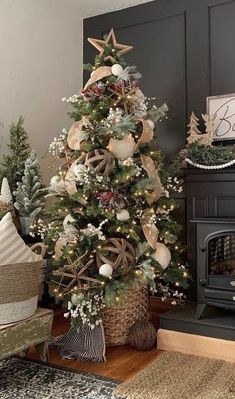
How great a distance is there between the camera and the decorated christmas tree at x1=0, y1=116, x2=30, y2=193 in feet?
9.37

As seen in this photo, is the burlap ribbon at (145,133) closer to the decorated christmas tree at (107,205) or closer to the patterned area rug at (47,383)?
the decorated christmas tree at (107,205)

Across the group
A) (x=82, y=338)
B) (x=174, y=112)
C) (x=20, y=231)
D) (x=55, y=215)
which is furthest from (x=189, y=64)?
(x=82, y=338)

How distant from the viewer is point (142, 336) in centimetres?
242

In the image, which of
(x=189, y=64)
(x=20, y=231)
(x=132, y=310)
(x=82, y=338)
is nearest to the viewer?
(x=82, y=338)

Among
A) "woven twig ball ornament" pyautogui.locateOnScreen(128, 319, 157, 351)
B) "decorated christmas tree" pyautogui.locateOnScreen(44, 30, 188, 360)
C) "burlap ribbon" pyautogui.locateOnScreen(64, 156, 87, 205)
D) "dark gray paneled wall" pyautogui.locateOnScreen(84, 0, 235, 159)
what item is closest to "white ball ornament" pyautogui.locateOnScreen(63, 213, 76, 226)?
"decorated christmas tree" pyautogui.locateOnScreen(44, 30, 188, 360)

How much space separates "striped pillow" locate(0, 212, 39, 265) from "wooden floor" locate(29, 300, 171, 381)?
635 millimetres

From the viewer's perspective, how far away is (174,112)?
337 centimetres

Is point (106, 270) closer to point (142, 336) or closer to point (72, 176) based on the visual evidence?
point (142, 336)

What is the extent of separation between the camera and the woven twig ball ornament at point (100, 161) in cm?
242

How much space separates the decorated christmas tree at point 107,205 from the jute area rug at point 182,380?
430 millimetres

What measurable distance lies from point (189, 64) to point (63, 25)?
1204 millimetres

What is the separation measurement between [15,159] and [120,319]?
4.28 ft

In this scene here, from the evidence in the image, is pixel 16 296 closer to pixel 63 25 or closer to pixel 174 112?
pixel 174 112

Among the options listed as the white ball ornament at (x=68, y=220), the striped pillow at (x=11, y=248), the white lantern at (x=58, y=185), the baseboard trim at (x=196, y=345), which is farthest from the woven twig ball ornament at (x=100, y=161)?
the baseboard trim at (x=196, y=345)
